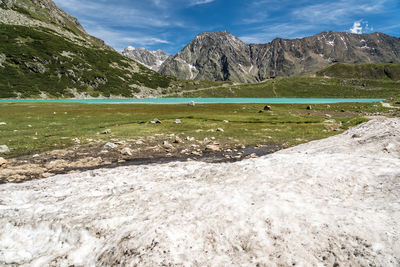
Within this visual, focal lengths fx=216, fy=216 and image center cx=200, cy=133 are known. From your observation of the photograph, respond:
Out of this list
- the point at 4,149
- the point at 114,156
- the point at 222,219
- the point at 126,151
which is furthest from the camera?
the point at 126,151

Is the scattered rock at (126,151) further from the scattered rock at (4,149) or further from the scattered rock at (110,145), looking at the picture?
the scattered rock at (4,149)

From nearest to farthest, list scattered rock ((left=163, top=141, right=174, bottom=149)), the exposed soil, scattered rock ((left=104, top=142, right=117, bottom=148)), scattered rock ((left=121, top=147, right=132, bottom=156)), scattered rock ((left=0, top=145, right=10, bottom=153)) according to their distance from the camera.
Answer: the exposed soil, scattered rock ((left=0, top=145, right=10, bottom=153)), scattered rock ((left=121, top=147, right=132, bottom=156)), scattered rock ((left=104, top=142, right=117, bottom=148)), scattered rock ((left=163, top=141, right=174, bottom=149))

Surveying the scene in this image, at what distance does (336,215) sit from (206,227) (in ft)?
14.2

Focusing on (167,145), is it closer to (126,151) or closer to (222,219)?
(126,151)

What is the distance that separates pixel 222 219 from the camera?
764 cm

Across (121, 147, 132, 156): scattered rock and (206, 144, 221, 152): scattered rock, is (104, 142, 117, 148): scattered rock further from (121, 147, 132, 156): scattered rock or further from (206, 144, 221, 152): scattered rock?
(206, 144, 221, 152): scattered rock

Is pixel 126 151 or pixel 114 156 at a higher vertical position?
pixel 126 151

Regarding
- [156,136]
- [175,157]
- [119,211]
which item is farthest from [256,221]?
[156,136]

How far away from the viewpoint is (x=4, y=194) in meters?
10.7

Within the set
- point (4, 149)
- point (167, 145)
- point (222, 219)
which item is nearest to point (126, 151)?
point (167, 145)

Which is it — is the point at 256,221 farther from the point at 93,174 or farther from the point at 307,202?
the point at 93,174

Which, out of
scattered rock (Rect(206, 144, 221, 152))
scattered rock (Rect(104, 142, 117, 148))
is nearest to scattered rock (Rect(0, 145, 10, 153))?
scattered rock (Rect(104, 142, 117, 148))

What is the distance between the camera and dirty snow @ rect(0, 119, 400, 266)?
628 cm

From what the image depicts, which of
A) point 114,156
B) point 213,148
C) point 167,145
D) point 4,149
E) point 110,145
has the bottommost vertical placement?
point 213,148
